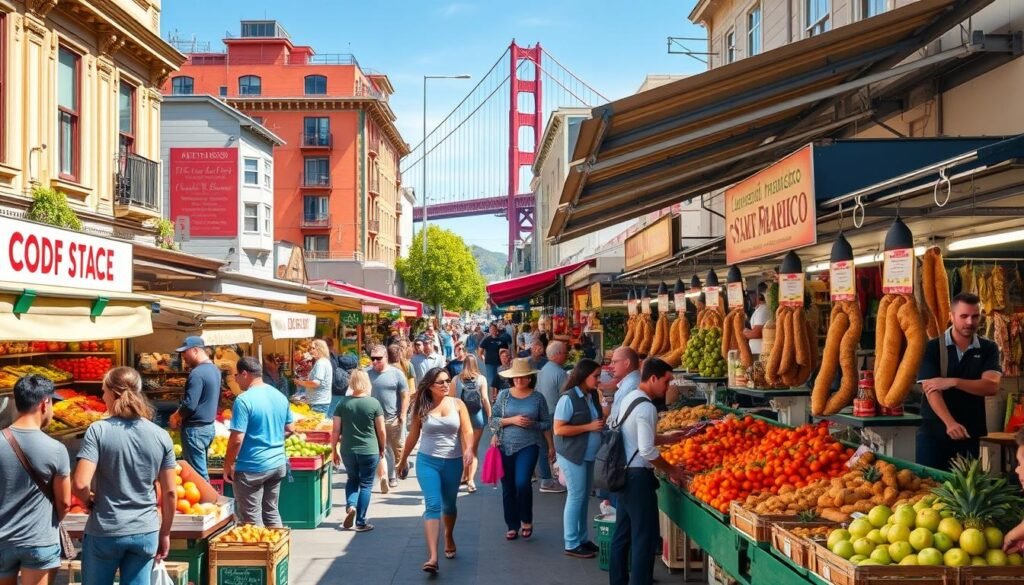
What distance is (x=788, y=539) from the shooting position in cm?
507

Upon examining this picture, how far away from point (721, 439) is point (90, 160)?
12.5 m

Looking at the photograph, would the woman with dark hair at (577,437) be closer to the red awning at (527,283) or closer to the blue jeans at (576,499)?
the blue jeans at (576,499)

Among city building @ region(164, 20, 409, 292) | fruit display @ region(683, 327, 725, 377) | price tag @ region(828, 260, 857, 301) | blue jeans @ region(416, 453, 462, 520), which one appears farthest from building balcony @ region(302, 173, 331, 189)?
price tag @ region(828, 260, 857, 301)

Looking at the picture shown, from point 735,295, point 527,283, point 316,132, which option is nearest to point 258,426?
point 735,295

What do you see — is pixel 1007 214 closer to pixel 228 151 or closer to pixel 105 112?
pixel 105 112

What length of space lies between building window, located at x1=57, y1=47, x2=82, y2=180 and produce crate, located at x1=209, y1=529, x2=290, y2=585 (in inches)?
416

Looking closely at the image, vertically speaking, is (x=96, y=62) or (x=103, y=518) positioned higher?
(x=96, y=62)

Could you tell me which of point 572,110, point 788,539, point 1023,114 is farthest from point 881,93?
point 572,110

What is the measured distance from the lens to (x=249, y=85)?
218 feet

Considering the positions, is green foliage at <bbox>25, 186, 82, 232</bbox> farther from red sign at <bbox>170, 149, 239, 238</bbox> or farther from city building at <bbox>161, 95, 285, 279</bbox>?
red sign at <bbox>170, 149, 239, 238</bbox>

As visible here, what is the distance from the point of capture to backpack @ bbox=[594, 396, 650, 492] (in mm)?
6711

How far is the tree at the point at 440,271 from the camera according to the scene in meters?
65.9

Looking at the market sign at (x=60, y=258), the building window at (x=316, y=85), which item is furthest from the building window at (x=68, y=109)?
the building window at (x=316, y=85)

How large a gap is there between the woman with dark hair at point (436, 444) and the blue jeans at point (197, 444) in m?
2.27
